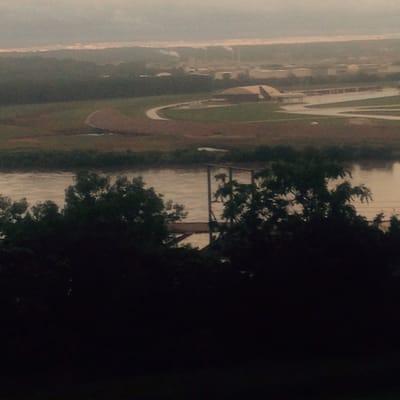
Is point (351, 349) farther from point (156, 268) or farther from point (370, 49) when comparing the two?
point (370, 49)

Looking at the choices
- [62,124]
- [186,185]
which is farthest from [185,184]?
[62,124]

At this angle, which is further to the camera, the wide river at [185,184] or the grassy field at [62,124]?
the grassy field at [62,124]

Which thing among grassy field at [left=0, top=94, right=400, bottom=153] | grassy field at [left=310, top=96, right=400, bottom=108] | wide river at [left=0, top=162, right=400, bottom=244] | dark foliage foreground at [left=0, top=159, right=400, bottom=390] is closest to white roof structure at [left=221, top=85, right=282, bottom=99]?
grassy field at [left=0, top=94, right=400, bottom=153]

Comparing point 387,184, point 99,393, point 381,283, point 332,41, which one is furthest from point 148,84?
point 99,393

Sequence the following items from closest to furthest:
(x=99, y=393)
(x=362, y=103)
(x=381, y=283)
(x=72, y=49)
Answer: (x=99, y=393) → (x=381, y=283) → (x=362, y=103) → (x=72, y=49)

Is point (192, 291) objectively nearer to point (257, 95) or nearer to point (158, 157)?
point (158, 157)

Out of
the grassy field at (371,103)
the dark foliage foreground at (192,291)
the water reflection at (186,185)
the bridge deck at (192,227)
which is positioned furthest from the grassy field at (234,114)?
the dark foliage foreground at (192,291)

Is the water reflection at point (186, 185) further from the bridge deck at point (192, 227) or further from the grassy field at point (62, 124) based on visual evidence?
the grassy field at point (62, 124)
